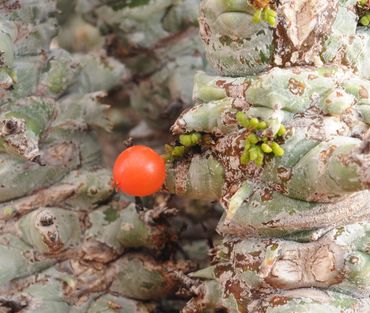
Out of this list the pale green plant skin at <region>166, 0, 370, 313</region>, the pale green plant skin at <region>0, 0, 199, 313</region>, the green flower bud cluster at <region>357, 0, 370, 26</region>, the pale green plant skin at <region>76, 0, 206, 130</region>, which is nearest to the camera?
the pale green plant skin at <region>166, 0, 370, 313</region>

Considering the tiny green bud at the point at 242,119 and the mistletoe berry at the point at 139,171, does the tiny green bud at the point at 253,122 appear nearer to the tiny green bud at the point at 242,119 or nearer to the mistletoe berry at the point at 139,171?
the tiny green bud at the point at 242,119

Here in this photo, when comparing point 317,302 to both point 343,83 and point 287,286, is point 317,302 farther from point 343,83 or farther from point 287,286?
point 343,83

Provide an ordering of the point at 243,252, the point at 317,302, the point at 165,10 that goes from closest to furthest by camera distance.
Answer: the point at 317,302 → the point at 243,252 → the point at 165,10

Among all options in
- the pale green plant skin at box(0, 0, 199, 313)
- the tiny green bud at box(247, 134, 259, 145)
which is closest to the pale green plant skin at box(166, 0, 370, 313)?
the tiny green bud at box(247, 134, 259, 145)

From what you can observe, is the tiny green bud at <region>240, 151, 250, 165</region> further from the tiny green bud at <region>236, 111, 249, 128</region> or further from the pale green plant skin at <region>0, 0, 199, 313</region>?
the pale green plant skin at <region>0, 0, 199, 313</region>

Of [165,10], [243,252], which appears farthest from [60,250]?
[165,10]

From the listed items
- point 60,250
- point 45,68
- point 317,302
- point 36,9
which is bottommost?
point 60,250

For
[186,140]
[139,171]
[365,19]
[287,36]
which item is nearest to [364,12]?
[365,19]

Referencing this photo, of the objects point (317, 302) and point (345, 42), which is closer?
point (317, 302)

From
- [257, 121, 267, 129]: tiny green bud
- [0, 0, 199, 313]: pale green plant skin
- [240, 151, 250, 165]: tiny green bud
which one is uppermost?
[257, 121, 267, 129]: tiny green bud
